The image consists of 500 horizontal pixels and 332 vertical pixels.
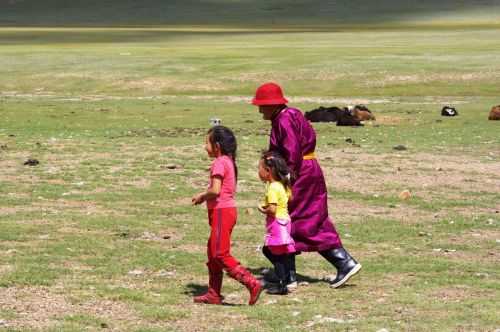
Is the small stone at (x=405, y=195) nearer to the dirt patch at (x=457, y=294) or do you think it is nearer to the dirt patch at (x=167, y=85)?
the dirt patch at (x=457, y=294)

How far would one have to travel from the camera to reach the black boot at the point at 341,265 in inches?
398

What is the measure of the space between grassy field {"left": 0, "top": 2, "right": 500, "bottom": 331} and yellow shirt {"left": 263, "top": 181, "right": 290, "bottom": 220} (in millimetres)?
760

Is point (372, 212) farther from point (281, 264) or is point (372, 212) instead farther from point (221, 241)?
point (221, 241)

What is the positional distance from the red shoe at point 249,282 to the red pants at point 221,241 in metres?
0.05

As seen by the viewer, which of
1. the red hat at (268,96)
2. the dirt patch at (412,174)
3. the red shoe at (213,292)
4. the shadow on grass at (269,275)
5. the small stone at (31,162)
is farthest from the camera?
the small stone at (31,162)

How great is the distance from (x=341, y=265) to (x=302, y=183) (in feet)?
2.71

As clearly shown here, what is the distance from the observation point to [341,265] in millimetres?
10211

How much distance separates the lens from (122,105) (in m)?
34.2

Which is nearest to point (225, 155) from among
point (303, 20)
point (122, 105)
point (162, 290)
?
point (162, 290)

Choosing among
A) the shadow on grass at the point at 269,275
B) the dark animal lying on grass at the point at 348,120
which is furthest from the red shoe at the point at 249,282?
the dark animal lying on grass at the point at 348,120

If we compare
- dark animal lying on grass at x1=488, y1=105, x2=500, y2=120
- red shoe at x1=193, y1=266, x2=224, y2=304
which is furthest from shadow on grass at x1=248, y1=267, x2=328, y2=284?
dark animal lying on grass at x1=488, y1=105, x2=500, y2=120

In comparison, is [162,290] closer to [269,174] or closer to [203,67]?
[269,174]

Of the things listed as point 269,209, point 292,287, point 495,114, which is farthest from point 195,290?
point 495,114

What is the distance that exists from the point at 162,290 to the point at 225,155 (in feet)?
4.60
